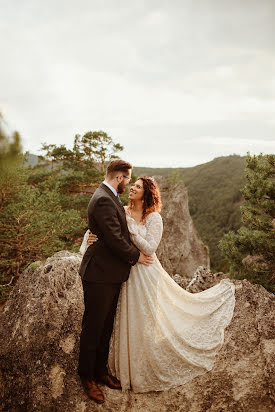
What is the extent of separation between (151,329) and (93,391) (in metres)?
0.88

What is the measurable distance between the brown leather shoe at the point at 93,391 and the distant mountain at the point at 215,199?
22.5 meters

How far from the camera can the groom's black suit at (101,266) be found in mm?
2730

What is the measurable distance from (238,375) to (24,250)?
24.1 feet

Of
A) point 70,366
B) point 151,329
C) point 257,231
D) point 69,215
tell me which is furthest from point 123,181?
point 69,215

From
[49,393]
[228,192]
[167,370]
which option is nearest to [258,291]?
[167,370]

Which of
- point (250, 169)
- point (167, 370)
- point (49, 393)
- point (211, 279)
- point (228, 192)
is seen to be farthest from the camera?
point (228, 192)

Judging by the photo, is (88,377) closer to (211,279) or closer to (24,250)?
(211,279)

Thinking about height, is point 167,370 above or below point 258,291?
below

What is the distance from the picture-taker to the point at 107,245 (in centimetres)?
280

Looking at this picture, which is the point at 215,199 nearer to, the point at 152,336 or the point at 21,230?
the point at 21,230

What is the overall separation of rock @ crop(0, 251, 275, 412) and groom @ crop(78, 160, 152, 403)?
0.26m

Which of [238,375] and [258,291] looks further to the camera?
[258,291]

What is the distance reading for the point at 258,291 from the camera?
407 centimetres

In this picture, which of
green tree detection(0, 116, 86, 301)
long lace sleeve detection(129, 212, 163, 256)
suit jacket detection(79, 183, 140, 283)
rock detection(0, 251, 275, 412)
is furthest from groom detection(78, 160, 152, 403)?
green tree detection(0, 116, 86, 301)
